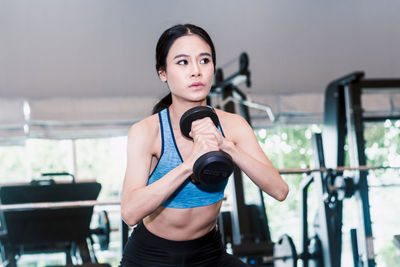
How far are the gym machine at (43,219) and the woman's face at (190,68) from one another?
71.0 inches

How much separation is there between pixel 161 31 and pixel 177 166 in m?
3.86

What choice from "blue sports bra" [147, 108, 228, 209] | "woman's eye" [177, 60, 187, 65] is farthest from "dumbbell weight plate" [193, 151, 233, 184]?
"woman's eye" [177, 60, 187, 65]

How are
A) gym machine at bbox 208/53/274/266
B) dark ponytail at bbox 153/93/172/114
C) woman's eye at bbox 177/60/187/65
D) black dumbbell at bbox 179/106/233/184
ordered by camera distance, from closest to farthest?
black dumbbell at bbox 179/106/233/184, woman's eye at bbox 177/60/187/65, dark ponytail at bbox 153/93/172/114, gym machine at bbox 208/53/274/266

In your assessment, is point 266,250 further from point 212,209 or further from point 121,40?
point 121,40

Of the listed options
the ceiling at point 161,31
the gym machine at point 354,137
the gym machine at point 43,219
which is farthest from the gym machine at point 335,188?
the ceiling at point 161,31

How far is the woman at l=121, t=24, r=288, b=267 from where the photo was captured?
128cm

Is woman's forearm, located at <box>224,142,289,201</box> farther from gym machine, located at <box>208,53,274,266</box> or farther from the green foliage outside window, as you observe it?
the green foliage outside window

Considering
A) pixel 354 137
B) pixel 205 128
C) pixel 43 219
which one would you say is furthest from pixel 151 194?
pixel 354 137

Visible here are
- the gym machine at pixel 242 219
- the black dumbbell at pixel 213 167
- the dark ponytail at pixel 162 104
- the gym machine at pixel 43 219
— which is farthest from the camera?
the gym machine at pixel 242 219

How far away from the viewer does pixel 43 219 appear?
9.98ft

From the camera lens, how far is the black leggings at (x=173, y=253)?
4.73 ft

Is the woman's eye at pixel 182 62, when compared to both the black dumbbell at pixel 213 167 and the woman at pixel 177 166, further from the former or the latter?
the black dumbbell at pixel 213 167

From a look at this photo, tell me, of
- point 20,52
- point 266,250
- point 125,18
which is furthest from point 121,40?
point 266,250

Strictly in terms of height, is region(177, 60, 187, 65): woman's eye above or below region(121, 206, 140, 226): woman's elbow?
above
